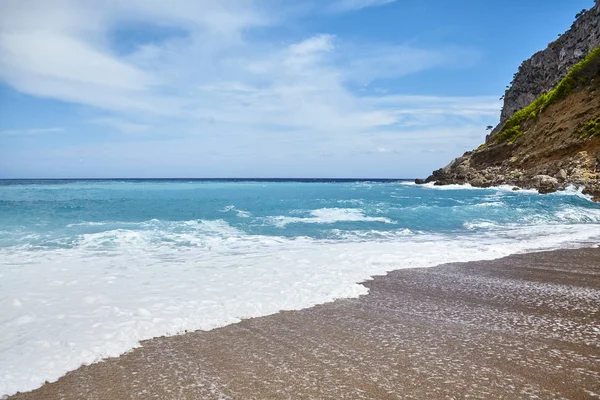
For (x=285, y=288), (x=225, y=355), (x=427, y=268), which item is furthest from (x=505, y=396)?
(x=427, y=268)

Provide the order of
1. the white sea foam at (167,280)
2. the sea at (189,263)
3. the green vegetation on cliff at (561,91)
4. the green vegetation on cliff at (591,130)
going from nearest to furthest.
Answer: the white sea foam at (167,280) → the sea at (189,263) → the green vegetation on cliff at (591,130) → the green vegetation on cliff at (561,91)

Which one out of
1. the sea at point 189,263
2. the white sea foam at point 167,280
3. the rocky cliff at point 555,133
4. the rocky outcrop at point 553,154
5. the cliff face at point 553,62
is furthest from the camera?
the cliff face at point 553,62

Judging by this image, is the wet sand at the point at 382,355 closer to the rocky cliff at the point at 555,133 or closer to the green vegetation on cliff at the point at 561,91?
the rocky cliff at the point at 555,133

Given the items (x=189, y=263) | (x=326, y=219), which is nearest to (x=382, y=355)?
(x=189, y=263)

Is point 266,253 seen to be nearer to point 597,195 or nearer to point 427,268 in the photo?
point 427,268

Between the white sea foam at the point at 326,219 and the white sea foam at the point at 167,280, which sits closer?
the white sea foam at the point at 167,280

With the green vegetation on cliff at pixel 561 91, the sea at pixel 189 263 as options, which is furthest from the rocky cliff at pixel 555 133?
the sea at pixel 189 263

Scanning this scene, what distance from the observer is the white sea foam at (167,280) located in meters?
5.28

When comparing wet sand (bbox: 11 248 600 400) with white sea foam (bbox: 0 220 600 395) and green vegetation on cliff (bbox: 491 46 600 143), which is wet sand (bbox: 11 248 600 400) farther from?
green vegetation on cliff (bbox: 491 46 600 143)

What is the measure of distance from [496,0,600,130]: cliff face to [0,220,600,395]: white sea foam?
6504cm

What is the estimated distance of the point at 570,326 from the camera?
5.49 m

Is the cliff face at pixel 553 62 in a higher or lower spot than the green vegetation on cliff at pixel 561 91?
higher

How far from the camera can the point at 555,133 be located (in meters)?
47.6

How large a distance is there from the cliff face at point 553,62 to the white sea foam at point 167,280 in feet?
213
